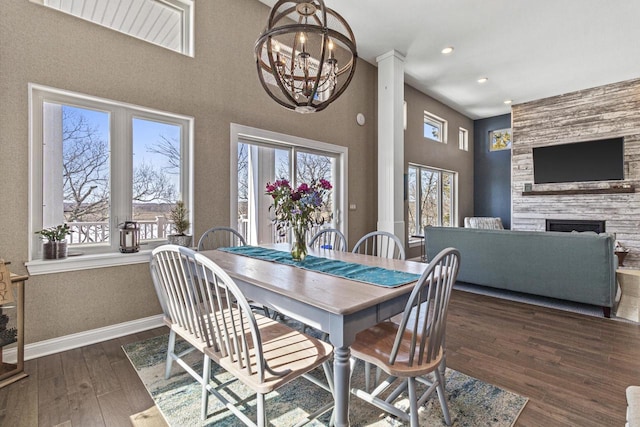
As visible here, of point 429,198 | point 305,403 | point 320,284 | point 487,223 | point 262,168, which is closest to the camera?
point 320,284

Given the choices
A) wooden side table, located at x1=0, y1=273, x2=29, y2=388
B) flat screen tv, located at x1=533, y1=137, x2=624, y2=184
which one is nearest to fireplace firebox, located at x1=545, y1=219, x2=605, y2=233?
flat screen tv, located at x1=533, y1=137, x2=624, y2=184

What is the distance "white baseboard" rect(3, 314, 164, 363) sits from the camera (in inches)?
91.2

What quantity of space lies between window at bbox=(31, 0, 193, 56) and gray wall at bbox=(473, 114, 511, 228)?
7.39m

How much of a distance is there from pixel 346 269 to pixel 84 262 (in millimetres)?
2157

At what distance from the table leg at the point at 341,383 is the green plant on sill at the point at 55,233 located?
2417 millimetres

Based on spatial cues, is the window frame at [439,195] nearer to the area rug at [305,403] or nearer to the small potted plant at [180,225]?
the small potted plant at [180,225]

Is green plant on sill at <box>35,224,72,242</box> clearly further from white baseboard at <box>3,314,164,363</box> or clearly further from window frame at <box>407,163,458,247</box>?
window frame at <box>407,163,458,247</box>

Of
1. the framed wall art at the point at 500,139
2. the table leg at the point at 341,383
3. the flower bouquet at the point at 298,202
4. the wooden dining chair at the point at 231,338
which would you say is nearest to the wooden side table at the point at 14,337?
the wooden dining chair at the point at 231,338

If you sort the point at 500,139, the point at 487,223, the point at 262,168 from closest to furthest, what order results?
the point at 262,168 → the point at 487,223 → the point at 500,139

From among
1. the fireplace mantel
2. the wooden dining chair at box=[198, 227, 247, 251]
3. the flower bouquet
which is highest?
the fireplace mantel

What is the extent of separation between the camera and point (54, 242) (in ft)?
7.95

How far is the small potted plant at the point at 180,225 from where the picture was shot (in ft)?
9.59

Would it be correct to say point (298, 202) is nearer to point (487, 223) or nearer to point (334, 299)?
point (334, 299)

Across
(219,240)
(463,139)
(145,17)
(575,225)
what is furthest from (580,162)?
(145,17)
